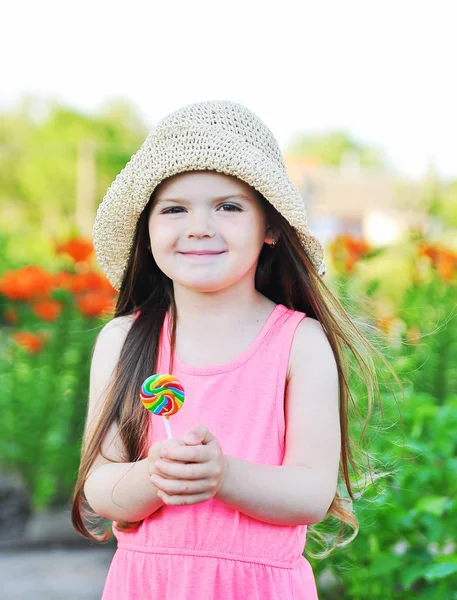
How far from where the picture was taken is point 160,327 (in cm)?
167

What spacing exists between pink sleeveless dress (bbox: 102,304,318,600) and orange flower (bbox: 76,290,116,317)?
2.01 m

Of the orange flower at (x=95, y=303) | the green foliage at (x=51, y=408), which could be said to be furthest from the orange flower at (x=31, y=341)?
the orange flower at (x=95, y=303)

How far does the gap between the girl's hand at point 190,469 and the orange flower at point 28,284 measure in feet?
8.22

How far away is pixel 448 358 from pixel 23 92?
56190 millimetres

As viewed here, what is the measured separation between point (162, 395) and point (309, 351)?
339 millimetres

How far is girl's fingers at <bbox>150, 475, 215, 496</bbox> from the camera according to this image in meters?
1.29

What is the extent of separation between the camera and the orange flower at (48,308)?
3738 millimetres

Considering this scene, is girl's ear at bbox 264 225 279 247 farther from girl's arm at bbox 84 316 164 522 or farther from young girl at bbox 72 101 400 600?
girl's arm at bbox 84 316 164 522

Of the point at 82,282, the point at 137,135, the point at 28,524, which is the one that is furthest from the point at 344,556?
the point at 137,135

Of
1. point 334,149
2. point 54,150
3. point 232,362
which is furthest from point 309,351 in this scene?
point 334,149

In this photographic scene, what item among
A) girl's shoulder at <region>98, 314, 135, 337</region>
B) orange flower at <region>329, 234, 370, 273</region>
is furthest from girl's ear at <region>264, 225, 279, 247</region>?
orange flower at <region>329, 234, 370, 273</region>

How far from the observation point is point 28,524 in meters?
4.03

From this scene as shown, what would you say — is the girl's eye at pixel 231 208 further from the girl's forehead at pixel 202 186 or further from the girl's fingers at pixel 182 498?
the girl's fingers at pixel 182 498

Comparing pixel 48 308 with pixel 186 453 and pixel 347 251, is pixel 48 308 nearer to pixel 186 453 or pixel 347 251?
pixel 347 251
